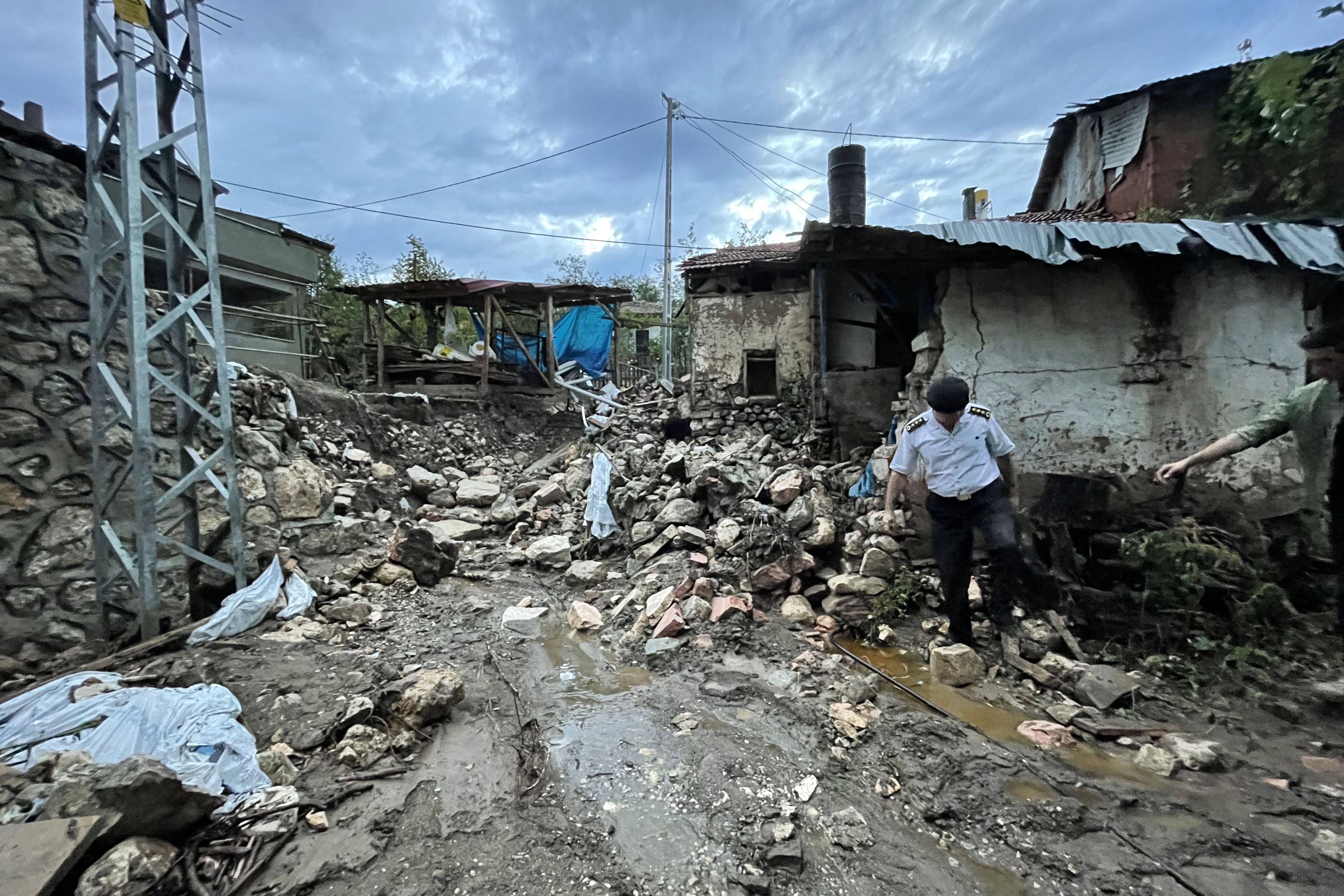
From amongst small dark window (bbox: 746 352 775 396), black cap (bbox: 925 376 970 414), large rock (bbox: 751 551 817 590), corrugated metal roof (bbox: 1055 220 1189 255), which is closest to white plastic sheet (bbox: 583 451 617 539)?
large rock (bbox: 751 551 817 590)

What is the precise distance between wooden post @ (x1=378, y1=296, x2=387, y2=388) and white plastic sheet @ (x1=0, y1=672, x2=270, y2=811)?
28.8 feet

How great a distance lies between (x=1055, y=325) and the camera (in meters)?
4.83

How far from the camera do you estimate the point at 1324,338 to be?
4.25m

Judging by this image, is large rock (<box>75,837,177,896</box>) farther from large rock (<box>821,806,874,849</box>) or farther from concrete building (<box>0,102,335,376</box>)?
concrete building (<box>0,102,335,376</box>)

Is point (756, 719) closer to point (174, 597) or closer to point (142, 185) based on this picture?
point (174, 597)

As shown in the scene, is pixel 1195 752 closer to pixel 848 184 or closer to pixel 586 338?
pixel 848 184

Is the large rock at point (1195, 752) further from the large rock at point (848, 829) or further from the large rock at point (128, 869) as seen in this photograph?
the large rock at point (128, 869)

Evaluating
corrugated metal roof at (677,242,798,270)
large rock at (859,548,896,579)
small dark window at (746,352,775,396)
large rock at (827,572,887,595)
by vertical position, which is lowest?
large rock at (827,572,887,595)

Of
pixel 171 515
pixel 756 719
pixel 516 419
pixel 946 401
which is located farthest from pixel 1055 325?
pixel 516 419

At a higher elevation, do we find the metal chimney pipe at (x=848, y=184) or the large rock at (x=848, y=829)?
the metal chimney pipe at (x=848, y=184)

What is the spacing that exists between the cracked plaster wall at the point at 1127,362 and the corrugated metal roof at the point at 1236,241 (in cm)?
26

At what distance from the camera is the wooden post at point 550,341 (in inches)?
448

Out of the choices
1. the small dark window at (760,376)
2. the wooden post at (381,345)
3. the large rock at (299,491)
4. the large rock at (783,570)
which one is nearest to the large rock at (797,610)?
the large rock at (783,570)

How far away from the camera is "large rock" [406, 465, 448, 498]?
7887mm
